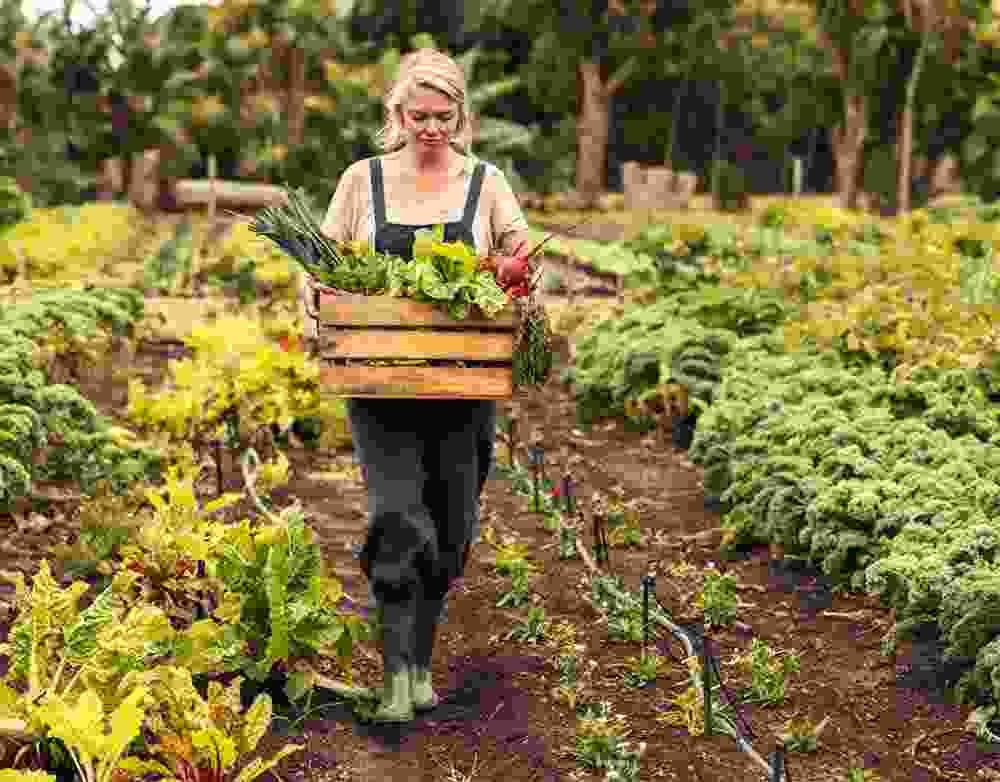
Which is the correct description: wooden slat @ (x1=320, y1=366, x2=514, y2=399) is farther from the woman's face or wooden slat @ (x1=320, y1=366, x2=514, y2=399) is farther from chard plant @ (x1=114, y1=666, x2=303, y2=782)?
chard plant @ (x1=114, y1=666, x2=303, y2=782)

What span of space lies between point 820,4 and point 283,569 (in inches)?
1069

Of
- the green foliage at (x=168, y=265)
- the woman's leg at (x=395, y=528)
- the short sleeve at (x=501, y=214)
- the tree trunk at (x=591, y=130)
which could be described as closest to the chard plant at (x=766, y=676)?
the woman's leg at (x=395, y=528)

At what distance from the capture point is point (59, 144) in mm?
28312

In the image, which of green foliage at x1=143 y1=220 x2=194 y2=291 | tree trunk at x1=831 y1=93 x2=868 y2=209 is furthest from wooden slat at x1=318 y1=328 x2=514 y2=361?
tree trunk at x1=831 y1=93 x2=868 y2=209

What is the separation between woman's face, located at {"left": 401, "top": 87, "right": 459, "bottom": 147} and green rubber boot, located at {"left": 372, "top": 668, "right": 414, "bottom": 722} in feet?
4.92

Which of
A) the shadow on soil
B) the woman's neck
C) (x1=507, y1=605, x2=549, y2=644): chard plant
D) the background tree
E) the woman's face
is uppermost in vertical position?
the background tree

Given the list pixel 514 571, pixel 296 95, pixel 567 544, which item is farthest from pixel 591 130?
pixel 514 571

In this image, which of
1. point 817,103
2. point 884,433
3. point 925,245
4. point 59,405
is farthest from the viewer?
point 817,103

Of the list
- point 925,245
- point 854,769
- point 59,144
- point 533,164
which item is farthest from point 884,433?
point 533,164

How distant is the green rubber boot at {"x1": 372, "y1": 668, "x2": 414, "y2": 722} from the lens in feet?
16.6

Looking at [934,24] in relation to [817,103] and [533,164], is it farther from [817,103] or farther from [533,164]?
[533,164]

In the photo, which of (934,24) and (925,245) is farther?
(934,24)

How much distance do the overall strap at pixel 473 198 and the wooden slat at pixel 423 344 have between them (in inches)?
15.5

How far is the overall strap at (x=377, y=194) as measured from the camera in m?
4.98
